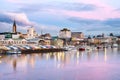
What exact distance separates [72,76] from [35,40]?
31.1 meters

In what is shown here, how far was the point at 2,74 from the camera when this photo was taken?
514 inches

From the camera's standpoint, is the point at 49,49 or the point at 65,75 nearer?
the point at 65,75

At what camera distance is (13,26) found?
174 feet

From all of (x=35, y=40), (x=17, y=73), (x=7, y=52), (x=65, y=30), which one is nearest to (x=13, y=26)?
(x=35, y=40)

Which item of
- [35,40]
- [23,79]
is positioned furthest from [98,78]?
[35,40]

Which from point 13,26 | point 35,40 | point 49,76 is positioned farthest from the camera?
point 13,26

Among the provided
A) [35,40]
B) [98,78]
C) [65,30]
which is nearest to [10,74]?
[98,78]

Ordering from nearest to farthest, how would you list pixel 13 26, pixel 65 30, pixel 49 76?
1. pixel 49 76
2. pixel 13 26
3. pixel 65 30

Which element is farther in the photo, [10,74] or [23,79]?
[10,74]

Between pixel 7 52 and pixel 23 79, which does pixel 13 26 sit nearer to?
pixel 7 52

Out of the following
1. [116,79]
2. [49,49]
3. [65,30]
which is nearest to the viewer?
[116,79]

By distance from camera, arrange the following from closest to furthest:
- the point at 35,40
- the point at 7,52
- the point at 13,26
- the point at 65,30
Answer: the point at 7,52
the point at 35,40
the point at 13,26
the point at 65,30

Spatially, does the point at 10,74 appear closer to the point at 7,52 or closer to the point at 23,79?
the point at 23,79

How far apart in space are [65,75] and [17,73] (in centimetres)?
188
